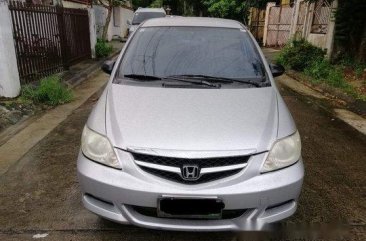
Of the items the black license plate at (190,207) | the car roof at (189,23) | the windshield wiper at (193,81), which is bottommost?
the black license plate at (190,207)

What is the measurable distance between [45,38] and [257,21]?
49.1 ft

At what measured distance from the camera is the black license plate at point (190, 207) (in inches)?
86.7

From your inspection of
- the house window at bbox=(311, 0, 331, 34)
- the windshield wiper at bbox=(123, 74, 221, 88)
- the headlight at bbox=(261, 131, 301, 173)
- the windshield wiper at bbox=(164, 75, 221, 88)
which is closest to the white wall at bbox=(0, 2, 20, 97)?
the windshield wiper at bbox=(123, 74, 221, 88)

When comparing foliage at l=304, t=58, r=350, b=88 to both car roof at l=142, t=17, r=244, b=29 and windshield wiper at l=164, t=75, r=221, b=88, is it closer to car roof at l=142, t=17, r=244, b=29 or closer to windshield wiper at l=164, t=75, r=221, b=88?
car roof at l=142, t=17, r=244, b=29

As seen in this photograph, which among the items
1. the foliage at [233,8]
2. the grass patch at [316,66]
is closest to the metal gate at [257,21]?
the foliage at [233,8]

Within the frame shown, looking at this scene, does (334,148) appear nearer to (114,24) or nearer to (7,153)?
(7,153)

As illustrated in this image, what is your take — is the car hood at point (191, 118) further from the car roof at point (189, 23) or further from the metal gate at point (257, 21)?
the metal gate at point (257, 21)

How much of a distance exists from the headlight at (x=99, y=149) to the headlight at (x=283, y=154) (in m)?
1.01

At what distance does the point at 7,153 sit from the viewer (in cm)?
433

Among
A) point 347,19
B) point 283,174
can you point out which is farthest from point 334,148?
point 347,19

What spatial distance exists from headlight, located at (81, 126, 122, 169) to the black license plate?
15.9 inches

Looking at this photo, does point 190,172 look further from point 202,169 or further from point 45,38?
point 45,38

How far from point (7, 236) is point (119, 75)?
Answer: 5.42ft

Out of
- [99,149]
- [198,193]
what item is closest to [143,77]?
[99,149]
